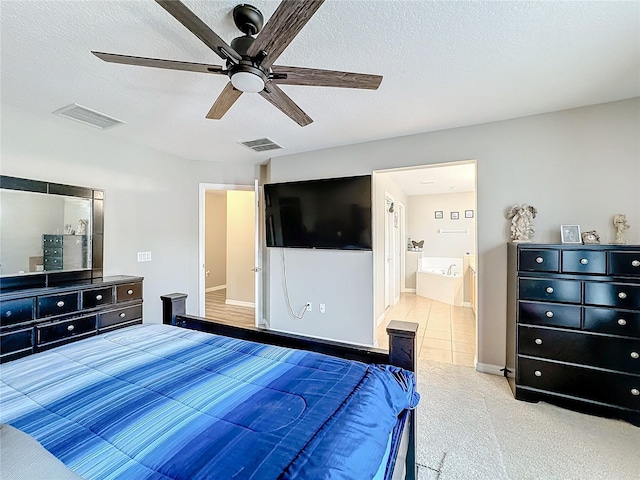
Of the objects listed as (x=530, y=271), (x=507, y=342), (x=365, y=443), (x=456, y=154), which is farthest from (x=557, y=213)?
(x=365, y=443)

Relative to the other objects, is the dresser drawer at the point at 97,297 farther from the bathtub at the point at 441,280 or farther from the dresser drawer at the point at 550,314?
the bathtub at the point at 441,280

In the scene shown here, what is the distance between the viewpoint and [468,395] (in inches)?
96.9

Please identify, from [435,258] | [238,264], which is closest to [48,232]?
[238,264]

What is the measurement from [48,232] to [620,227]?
510cm

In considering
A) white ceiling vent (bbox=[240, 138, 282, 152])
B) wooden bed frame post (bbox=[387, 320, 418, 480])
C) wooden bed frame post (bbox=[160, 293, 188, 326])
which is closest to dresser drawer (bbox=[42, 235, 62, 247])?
wooden bed frame post (bbox=[160, 293, 188, 326])

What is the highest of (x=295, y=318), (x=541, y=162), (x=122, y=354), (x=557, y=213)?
(x=541, y=162)

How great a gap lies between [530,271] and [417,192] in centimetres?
496

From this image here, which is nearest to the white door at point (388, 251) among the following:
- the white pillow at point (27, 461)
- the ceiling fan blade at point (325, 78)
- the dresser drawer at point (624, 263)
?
the dresser drawer at point (624, 263)

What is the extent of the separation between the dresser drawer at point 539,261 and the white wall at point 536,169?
0.50 m

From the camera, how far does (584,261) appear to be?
2164mm

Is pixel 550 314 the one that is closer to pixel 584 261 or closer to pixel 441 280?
pixel 584 261

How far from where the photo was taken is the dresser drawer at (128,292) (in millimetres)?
2926

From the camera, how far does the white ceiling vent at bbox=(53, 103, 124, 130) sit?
2545 millimetres

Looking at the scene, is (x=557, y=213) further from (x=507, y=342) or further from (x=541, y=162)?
(x=507, y=342)
